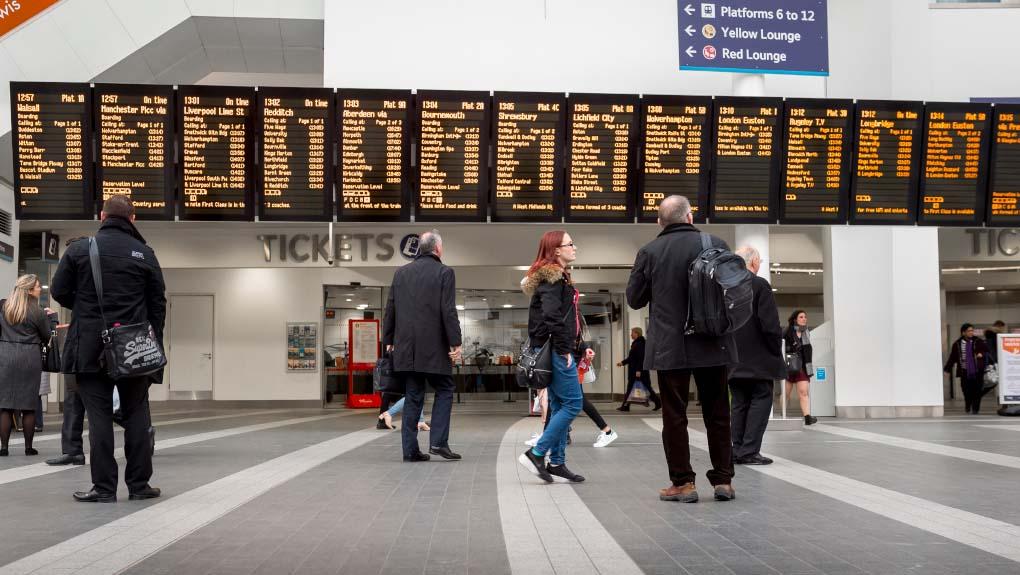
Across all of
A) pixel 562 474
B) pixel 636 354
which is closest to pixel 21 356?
pixel 562 474

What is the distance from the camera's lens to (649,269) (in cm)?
558

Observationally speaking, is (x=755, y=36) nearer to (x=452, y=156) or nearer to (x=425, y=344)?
(x=452, y=156)

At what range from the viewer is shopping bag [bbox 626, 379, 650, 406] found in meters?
18.4

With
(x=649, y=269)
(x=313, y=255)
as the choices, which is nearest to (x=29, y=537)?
(x=649, y=269)

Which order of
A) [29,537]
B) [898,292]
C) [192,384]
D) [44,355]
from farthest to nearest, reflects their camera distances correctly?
[192,384] → [898,292] → [44,355] → [29,537]

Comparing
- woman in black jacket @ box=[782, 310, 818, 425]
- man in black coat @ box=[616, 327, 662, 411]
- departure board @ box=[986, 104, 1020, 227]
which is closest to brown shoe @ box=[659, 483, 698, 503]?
A: woman in black jacket @ box=[782, 310, 818, 425]

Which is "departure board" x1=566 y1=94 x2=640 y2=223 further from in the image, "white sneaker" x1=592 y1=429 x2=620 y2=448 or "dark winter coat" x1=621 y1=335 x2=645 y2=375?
"dark winter coat" x1=621 y1=335 x2=645 y2=375

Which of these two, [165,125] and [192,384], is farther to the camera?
[192,384]

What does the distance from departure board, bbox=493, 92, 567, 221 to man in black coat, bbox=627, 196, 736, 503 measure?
259 inches

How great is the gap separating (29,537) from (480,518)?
2.07m

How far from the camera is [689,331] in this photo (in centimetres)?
533

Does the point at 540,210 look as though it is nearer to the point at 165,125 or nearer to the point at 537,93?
the point at 537,93

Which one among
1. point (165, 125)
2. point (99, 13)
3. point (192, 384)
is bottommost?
point (192, 384)

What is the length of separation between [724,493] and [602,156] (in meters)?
7.46
